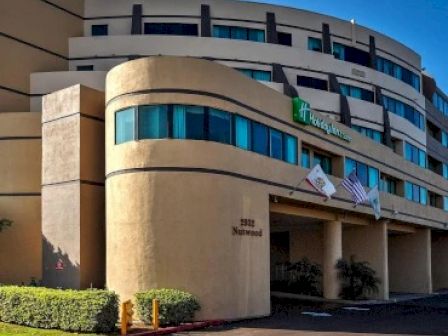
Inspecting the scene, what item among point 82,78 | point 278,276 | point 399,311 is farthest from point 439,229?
point 82,78

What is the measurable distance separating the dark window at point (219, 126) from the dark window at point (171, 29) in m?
20.5

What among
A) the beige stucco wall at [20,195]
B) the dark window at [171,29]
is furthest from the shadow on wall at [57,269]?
the dark window at [171,29]

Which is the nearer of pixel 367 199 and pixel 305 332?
pixel 305 332

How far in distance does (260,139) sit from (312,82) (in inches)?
791

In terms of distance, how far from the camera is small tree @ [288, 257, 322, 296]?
38969 mm

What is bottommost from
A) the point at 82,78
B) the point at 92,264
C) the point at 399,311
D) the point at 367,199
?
the point at 399,311

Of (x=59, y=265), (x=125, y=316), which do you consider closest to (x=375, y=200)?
(x=59, y=265)

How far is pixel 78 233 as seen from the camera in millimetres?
27281

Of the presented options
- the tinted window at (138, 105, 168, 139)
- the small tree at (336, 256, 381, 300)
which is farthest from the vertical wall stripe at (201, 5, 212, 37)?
the tinted window at (138, 105, 168, 139)

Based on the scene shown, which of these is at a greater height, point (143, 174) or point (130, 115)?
point (130, 115)

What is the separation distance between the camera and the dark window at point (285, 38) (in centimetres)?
4759

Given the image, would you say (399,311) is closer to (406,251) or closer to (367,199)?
(367,199)

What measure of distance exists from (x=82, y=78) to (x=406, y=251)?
28541 millimetres

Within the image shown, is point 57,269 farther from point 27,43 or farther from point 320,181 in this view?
point 27,43
